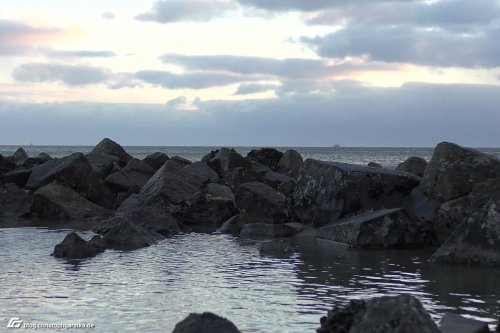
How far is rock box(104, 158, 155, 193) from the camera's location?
28.3 meters

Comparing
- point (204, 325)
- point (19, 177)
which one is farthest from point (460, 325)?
point (19, 177)

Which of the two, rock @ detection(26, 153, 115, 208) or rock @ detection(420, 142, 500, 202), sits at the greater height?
rock @ detection(420, 142, 500, 202)

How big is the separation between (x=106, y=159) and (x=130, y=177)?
3.54 meters

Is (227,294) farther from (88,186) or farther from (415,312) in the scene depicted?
(88,186)

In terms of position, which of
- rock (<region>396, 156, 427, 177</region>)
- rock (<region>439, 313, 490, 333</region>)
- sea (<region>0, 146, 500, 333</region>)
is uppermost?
rock (<region>396, 156, 427, 177</region>)

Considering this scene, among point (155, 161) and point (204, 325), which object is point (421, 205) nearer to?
point (204, 325)

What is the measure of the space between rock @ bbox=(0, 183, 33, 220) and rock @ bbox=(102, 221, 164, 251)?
7668 mm

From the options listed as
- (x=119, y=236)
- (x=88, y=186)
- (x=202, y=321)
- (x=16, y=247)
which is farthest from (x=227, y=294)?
(x=88, y=186)

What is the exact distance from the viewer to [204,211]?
2300 cm

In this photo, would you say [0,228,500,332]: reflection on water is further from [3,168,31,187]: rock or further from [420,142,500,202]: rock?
[3,168,31,187]: rock

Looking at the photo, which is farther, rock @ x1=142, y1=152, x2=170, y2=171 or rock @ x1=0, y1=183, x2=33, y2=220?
rock @ x1=142, y1=152, x2=170, y2=171

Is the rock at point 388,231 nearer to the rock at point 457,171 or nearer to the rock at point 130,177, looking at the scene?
the rock at point 457,171

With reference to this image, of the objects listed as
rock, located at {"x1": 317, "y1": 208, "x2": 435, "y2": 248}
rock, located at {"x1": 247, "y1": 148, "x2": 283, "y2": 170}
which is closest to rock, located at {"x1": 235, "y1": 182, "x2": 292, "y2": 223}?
rock, located at {"x1": 317, "y1": 208, "x2": 435, "y2": 248}

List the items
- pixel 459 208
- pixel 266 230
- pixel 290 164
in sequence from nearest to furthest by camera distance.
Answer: pixel 459 208 → pixel 266 230 → pixel 290 164
